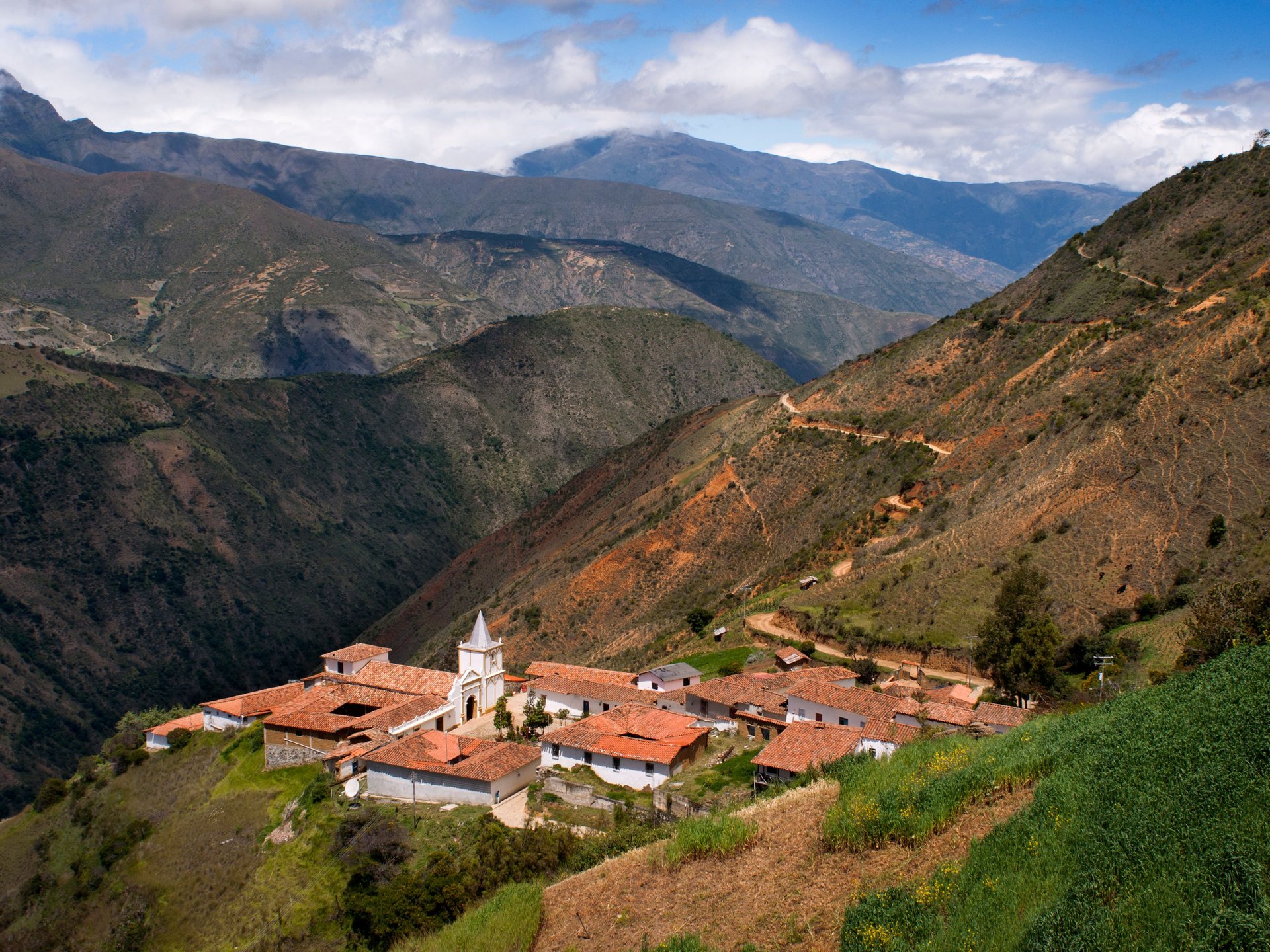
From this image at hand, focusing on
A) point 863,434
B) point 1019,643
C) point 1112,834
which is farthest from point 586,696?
point 863,434

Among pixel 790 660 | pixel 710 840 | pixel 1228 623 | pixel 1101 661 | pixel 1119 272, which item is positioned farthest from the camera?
pixel 1119 272

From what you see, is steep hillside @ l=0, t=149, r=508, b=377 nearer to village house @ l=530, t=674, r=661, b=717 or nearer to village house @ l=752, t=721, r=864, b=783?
village house @ l=530, t=674, r=661, b=717

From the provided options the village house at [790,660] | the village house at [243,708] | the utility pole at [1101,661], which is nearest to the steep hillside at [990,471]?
the village house at [790,660]

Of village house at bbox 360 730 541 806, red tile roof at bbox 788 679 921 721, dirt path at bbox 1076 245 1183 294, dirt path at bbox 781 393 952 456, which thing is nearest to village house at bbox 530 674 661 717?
village house at bbox 360 730 541 806

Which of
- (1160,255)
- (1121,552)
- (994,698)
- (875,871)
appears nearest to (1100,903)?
(875,871)

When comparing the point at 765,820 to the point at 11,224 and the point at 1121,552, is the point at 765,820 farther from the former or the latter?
the point at 11,224

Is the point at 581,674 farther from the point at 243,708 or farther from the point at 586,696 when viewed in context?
the point at 243,708
